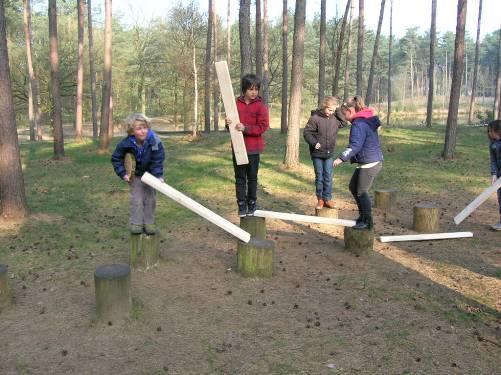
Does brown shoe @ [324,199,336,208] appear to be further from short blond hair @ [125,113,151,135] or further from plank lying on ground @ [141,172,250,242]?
short blond hair @ [125,113,151,135]

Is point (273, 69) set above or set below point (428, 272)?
above

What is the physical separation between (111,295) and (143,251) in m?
1.37

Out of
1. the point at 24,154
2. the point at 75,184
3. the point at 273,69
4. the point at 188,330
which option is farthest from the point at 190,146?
the point at 273,69

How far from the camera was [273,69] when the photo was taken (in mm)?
40469

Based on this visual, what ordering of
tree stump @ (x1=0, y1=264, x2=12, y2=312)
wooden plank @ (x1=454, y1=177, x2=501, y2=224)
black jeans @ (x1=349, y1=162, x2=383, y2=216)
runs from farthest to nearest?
wooden plank @ (x1=454, y1=177, x2=501, y2=224) < black jeans @ (x1=349, y1=162, x2=383, y2=216) < tree stump @ (x1=0, y1=264, x2=12, y2=312)

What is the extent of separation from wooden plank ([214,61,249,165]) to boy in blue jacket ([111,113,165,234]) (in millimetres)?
1096

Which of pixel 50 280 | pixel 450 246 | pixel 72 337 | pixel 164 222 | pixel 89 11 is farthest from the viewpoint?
pixel 89 11

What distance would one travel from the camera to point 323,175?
25.6ft

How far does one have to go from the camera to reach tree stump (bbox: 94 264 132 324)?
4465 millimetres

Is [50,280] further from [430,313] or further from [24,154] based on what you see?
[24,154]

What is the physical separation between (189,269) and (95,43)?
→ 37.9 meters

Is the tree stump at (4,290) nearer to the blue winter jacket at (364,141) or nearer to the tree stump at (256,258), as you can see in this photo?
the tree stump at (256,258)

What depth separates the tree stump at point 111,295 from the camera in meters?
4.46

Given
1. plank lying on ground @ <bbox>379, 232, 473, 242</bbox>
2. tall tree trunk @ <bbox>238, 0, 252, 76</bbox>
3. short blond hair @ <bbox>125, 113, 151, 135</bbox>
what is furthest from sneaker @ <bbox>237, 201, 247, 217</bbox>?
tall tree trunk @ <bbox>238, 0, 252, 76</bbox>
